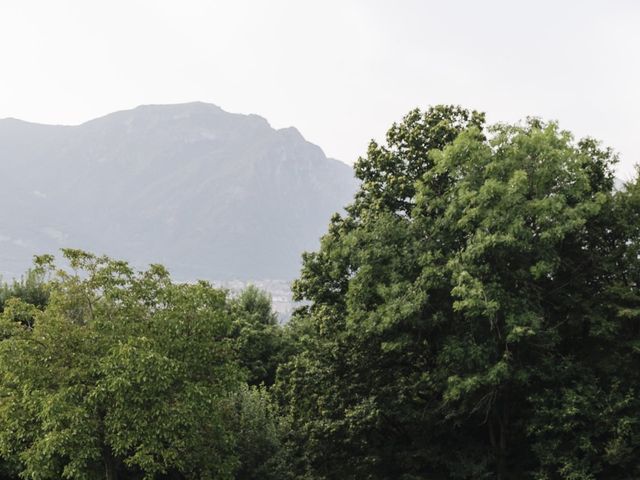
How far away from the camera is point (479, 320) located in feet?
78.9

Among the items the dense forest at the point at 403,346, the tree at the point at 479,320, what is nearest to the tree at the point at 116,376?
the dense forest at the point at 403,346

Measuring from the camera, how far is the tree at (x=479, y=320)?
74.9ft

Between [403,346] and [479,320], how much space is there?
3403mm

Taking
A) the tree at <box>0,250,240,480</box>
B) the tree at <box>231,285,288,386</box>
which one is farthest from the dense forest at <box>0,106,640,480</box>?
the tree at <box>231,285,288,386</box>

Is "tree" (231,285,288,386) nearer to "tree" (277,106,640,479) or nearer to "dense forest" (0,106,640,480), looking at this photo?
"dense forest" (0,106,640,480)

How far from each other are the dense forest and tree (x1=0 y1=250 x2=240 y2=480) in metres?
0.08

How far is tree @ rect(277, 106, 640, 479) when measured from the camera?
74.9 ft

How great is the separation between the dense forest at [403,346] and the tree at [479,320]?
94mm

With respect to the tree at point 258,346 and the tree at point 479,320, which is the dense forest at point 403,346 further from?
the tree at point 258,346

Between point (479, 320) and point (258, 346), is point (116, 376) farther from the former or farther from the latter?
point (258, 346)

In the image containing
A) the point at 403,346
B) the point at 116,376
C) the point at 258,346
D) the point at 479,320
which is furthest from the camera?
the point at 258,346

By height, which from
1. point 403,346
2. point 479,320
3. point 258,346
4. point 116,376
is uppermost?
point 258,346

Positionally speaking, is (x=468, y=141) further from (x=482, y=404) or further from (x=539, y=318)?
(x=482, y=404)

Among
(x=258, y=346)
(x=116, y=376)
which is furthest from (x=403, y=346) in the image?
(x=258, y=346)
